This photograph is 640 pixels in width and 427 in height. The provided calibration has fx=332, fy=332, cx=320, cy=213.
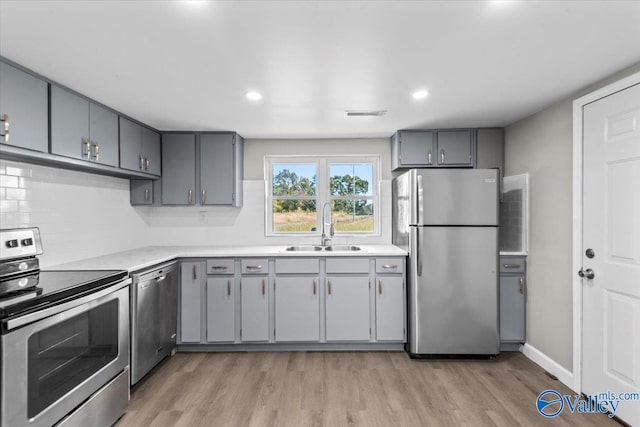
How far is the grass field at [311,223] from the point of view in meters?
4.05

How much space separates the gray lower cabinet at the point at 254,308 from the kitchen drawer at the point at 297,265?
18 cm

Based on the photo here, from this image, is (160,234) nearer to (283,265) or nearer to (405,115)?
(283,265)

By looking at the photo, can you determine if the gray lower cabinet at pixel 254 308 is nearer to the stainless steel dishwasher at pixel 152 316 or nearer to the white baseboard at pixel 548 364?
the stainless steel dishwasher at pixel 152 316

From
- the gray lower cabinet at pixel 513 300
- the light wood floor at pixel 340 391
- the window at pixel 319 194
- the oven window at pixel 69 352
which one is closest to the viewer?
the oven window at pixel 69 352

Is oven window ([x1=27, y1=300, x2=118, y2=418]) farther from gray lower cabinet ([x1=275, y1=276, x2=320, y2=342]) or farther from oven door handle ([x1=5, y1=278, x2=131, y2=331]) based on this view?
gray lower cabinet ([x1=275, y1=276, x2=320, y2=342])

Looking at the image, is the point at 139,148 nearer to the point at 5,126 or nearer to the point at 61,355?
the point at 5,126

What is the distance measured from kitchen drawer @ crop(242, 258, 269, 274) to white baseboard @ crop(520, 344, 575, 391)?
259cm

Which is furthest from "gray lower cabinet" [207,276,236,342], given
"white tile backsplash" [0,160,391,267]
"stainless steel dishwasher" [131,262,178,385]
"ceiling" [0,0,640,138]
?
"ceiling" [0,0,640,138]

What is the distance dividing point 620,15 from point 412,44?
92cm

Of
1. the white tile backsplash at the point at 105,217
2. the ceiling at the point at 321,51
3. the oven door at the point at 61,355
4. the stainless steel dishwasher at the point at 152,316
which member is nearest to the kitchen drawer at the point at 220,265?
the stainless steel dishwasher at the point at 152,316

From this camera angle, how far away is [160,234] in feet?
12.8

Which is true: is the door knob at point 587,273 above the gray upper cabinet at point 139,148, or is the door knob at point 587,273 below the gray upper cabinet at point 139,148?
below

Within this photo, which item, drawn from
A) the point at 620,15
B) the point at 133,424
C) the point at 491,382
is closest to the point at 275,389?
the point at 133,424

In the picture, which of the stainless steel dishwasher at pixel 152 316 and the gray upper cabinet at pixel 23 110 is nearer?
the gray upper cabinet at pixel 23 110
